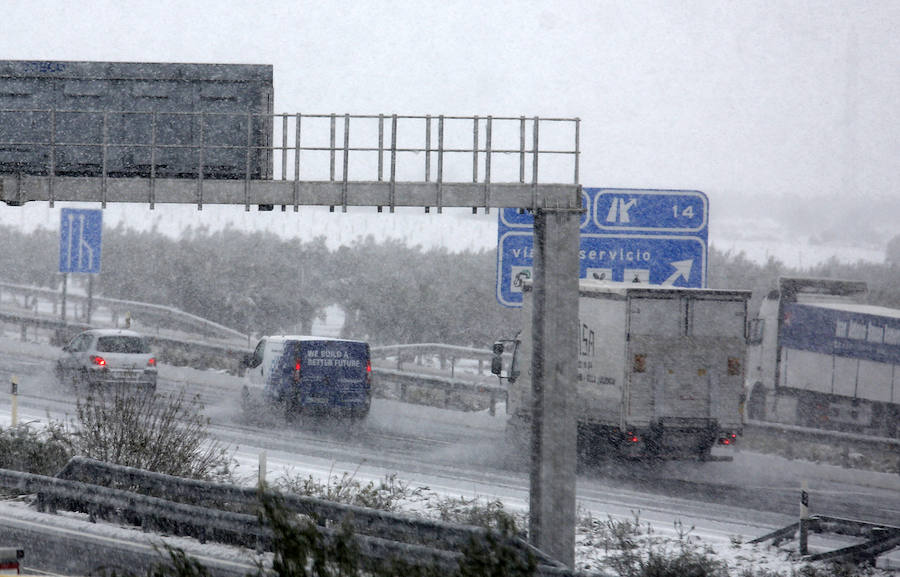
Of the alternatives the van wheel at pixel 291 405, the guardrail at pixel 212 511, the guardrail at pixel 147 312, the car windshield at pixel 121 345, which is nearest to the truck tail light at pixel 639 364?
the guardrail at pixel 212 511

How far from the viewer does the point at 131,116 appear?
479 inches

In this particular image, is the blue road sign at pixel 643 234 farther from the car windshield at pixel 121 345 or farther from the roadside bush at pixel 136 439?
the car windshield at pixel 121 345

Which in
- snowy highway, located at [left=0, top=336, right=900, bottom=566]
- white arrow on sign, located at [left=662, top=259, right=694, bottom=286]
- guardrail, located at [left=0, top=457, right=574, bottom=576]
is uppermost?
white arrow on sign, located at [left=662, top=259, right=694, bottom=286]

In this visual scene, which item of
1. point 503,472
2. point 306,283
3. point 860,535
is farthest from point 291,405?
point 306,283

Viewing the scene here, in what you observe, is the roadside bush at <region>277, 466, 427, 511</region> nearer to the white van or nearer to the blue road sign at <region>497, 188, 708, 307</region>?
the blue road sign at <region>497, 188, 708, 307</region>

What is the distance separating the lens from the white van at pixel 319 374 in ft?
76.7

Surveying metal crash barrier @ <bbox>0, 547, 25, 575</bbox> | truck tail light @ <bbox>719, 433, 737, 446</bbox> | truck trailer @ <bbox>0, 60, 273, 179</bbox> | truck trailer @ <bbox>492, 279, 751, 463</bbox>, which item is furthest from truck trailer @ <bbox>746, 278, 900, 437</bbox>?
metal crash barrier @ <bbox>0, 547, 25, 575</bbox>

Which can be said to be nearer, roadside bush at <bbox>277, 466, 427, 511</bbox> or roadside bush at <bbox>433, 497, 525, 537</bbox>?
roadside bush at <bbox>433, 497, 525, 537</bbox>

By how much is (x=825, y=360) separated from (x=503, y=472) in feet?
37.8

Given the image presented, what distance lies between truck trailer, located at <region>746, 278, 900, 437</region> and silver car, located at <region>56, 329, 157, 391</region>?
14.9m

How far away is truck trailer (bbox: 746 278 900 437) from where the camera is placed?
26.0 m

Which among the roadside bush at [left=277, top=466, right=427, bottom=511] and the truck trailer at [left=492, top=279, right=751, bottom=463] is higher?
the truck trailer at [left=492, top=279, right=751, bottom=463]

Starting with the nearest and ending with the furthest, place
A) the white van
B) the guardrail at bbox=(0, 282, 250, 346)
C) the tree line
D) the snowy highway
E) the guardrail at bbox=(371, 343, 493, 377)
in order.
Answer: the snowy highway
the white van
the guardrail at bbox=(371, 343, 493, 377)
the guardrail at bbox=(0, 282, 250, 346)
the tree line

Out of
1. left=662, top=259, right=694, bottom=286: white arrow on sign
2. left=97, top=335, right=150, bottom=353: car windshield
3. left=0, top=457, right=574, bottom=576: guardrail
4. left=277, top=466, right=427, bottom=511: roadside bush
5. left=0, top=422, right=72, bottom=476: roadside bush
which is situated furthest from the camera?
left=97, top=335, right=150, bottom=353: car windshield
